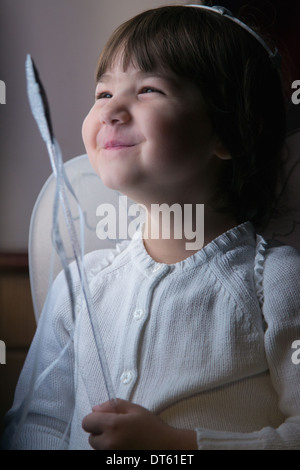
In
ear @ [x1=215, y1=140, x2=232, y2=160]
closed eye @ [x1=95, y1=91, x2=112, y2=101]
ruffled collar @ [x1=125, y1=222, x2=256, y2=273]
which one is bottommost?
ruffled collar @ [x1=125, y1=222, x2=256, y2=273]

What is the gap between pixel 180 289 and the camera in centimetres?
48

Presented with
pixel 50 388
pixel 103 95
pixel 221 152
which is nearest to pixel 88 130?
pixel 103 95

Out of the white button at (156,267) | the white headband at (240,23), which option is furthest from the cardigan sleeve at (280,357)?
the white headband at (240,23)

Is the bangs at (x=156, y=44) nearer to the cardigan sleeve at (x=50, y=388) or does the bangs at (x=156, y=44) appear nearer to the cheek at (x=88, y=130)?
the cheek at (x=88, y=130)

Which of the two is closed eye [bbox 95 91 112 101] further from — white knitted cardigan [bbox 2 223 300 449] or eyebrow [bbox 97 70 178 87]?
white knitted cardigan [bbox 2 223 300 449]

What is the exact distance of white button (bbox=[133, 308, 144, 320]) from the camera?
464 millimetres

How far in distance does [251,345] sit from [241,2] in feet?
1.29

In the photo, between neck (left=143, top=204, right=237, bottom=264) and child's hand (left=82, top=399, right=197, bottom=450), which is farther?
neck (left=143, top=204, right=237, bottom=264)

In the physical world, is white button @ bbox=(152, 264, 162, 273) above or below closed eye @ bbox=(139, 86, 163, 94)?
below

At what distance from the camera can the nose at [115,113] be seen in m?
0.42

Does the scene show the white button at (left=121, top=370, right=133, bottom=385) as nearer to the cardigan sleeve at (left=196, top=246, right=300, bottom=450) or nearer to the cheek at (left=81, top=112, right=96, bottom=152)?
the cardigan sleeve at (left=196, top=246, right=300, bottom=450)

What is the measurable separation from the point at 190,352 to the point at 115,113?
8.9 inches

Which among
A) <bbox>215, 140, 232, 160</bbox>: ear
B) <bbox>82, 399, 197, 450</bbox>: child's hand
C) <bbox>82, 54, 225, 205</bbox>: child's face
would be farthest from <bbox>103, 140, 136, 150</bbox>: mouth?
<bbox>82, 399, 197, 450</bbox>: child's hand
